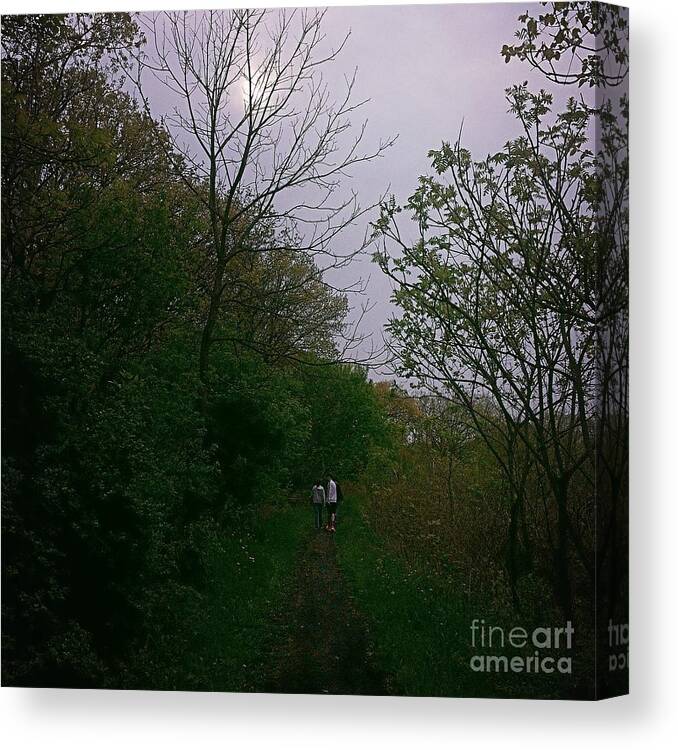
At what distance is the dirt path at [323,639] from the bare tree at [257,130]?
1650mm

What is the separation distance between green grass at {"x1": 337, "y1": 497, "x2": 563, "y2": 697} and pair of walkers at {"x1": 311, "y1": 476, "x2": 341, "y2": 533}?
75 mm

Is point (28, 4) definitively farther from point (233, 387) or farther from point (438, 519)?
point (438, 519)

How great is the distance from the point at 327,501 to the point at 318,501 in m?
0.07

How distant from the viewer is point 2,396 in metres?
8.13

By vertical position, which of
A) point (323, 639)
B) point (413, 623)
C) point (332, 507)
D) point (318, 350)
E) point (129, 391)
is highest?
point (318, 350)

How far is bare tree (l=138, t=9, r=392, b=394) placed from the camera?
792 cm

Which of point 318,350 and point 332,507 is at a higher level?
point 318,350

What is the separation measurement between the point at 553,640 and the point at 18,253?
4.85m

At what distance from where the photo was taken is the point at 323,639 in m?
7.77
